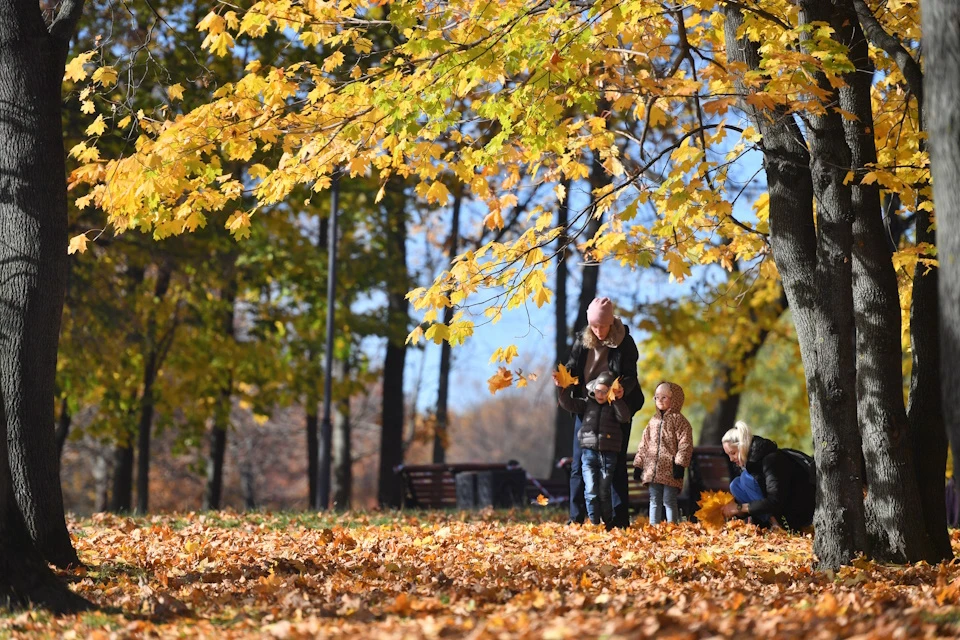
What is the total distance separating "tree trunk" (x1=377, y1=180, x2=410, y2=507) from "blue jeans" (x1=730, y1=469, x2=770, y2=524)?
1109cm

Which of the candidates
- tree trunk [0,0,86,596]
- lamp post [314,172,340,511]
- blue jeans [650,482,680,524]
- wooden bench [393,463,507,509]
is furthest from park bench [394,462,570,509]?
tree trunk [0,0,86,596]

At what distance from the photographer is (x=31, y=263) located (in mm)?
6934

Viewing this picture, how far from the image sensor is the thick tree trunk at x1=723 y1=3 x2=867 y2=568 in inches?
276

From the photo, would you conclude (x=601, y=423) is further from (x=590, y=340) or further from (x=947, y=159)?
(x=947, y=159)

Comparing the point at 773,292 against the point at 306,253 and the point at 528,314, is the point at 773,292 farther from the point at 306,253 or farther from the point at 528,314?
the point at 528,314

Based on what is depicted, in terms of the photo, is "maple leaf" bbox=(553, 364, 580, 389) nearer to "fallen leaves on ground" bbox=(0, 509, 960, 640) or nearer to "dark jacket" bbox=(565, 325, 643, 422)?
"dark jacket" bbox=(565, 325, 643, 422)

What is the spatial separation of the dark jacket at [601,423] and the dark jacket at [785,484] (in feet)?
3.78

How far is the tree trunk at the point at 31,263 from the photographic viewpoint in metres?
6.90

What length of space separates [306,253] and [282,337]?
6.88 feet

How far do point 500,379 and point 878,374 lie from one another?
261cm

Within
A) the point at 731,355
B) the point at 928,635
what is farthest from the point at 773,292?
the point at 928,635

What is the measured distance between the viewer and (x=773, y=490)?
369 inches

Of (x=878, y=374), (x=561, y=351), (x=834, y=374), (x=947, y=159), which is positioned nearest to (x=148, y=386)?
(x=561, y=351)

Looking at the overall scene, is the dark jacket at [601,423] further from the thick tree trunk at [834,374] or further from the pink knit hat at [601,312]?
the thick tree trunk at [834,374]
